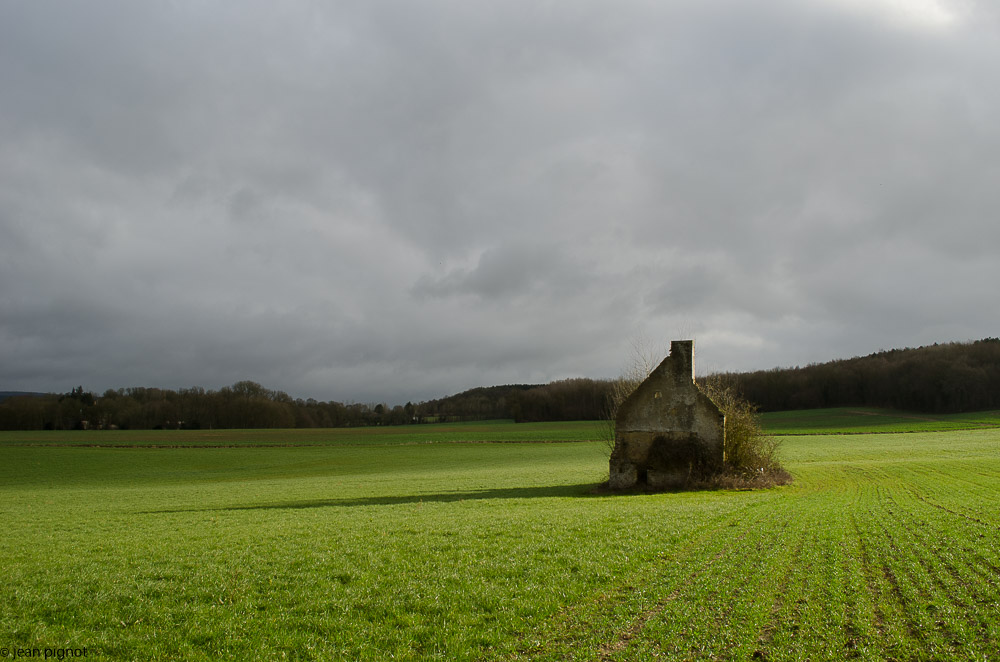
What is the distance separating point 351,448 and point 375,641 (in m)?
76.3

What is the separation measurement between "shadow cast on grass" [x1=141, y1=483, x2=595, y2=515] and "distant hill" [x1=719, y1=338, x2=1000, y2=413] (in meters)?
92.9

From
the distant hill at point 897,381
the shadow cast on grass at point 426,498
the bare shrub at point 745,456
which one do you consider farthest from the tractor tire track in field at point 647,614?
the distant hill at point 897,381

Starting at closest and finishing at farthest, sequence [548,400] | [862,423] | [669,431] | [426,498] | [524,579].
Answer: [524,579] < [426,498] < [669,431] < [862,423] < [548,400]

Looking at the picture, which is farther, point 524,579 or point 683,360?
point 683,360

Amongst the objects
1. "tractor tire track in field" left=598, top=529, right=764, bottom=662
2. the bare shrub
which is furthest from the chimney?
"tractor tire track in field" left=598, top=529, right=764, bottom=662

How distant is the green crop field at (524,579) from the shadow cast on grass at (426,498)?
3.83 feet

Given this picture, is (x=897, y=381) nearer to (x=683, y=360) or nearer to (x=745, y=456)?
(x=745, y=456)

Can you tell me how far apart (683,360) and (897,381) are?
14072cm

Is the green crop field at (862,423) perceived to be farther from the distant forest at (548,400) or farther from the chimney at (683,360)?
the chimney at (683,360)

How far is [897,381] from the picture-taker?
143250mm

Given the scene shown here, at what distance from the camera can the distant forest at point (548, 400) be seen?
134 m

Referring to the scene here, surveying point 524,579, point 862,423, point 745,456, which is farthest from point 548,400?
point 524,579

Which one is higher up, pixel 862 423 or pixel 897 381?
pixel 897 381

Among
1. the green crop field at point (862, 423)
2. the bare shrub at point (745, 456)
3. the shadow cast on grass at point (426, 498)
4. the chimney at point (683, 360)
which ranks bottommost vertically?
the green crop field at point (862, 423)
